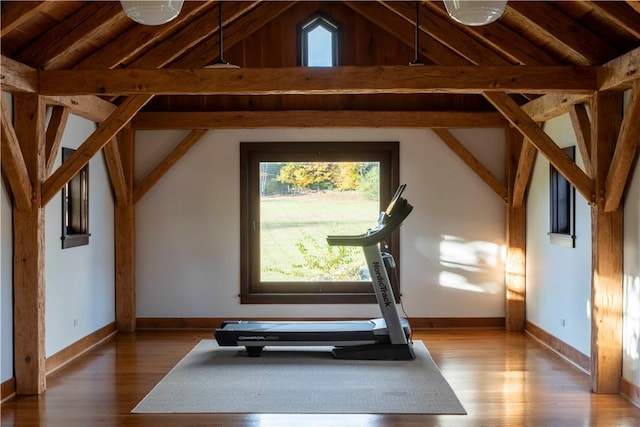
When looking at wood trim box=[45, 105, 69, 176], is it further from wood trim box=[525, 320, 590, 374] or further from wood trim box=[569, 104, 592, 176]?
wood trim box=[525, 320, 590, 374]

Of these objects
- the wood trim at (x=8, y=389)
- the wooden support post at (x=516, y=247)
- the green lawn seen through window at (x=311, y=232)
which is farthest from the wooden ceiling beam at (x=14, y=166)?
the wooden support post at (x=516, y=247)

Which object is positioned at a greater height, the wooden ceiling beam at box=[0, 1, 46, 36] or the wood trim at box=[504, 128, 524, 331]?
the wooden ceiling beam at box=[0, 1, 46, 36]

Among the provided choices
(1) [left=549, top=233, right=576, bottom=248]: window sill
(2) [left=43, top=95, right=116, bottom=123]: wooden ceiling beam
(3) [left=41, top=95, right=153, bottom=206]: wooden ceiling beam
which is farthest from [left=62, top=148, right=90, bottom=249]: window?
(1) [left=549, top=233, right=576, bottom=248]: window sill

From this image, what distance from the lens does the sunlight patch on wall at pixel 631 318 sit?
530cm

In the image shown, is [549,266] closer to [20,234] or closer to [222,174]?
[222,174]

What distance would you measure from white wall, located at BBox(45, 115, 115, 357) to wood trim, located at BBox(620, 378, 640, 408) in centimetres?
501

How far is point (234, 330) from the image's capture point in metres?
6.82

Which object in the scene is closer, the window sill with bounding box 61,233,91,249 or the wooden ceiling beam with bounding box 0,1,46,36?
the wooden ceiling beam with bounding box 0,1,46,36

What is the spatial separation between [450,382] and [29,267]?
144 inches

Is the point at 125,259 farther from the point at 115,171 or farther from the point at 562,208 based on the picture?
the point at 562,208

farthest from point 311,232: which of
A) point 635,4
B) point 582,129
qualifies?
point 635,4

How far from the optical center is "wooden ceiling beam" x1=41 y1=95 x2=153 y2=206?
18.8 feet

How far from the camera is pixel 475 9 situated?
9.18 feet

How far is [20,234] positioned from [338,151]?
4045mm
